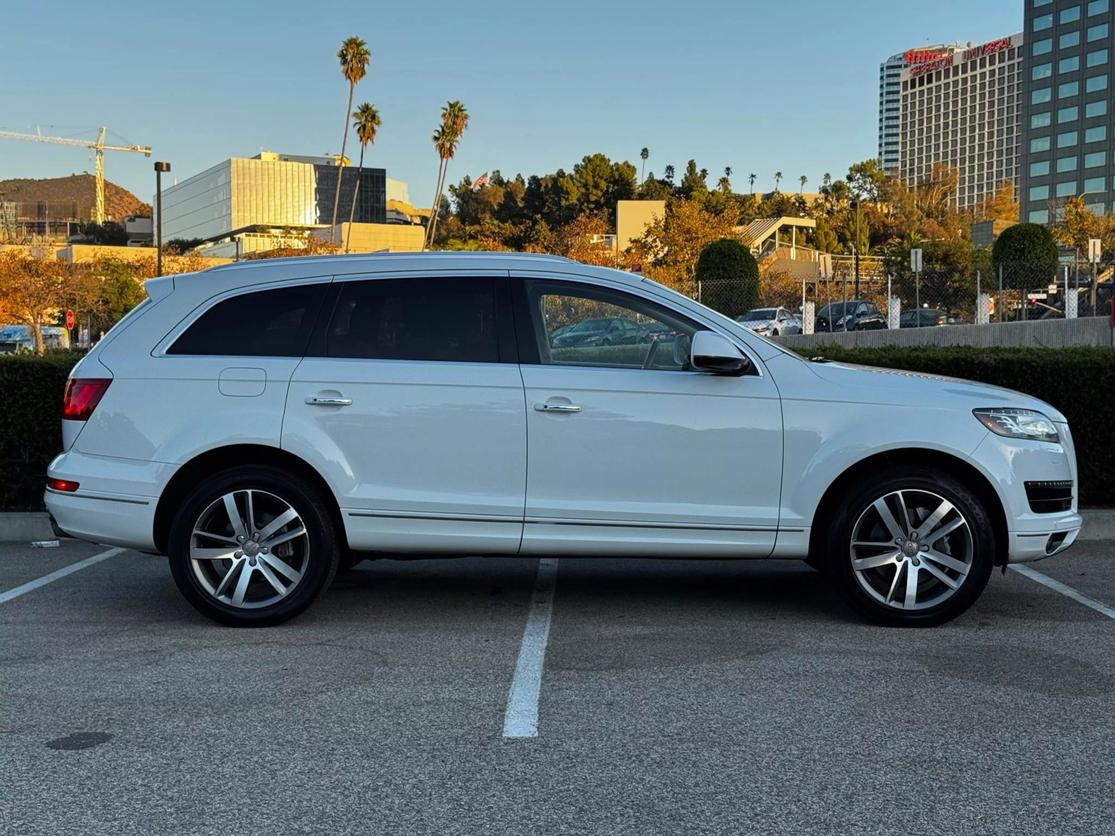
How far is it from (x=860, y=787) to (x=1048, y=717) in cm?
114

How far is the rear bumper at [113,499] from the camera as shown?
19.7ft

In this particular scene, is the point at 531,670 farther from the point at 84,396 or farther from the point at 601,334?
the point at 84,396

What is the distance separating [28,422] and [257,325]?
3.93 meters

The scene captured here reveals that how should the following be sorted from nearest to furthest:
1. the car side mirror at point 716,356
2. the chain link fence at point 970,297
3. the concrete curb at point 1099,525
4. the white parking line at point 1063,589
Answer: the car side mirror at point 716,356
the white parking line at point 1063,589
the concrete curb at point 1099,525
the chain link fence at point 970,297

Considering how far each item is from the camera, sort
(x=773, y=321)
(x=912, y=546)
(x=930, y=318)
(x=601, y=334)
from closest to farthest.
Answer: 1. (x=912, y=546)
2. (x=601, y=334)
3. (x=930, y=318)
4. (x=773, y=321)

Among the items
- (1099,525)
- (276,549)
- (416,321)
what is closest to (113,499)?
(276,549)

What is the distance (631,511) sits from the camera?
5887mm

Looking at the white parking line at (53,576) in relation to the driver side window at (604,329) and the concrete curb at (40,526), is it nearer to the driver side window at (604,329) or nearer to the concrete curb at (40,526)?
the concrete curb at (40,526)

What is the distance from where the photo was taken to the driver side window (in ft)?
19.7

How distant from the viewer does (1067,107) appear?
159000mm

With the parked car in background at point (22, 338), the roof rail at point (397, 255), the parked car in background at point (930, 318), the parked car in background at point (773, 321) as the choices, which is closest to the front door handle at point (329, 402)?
the roof rail at point (397, 255)

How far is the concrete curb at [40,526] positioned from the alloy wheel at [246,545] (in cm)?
340

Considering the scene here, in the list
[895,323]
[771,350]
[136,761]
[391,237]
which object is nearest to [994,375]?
[771,350]

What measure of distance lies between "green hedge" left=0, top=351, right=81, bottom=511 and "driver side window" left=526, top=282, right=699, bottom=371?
4719 mm
